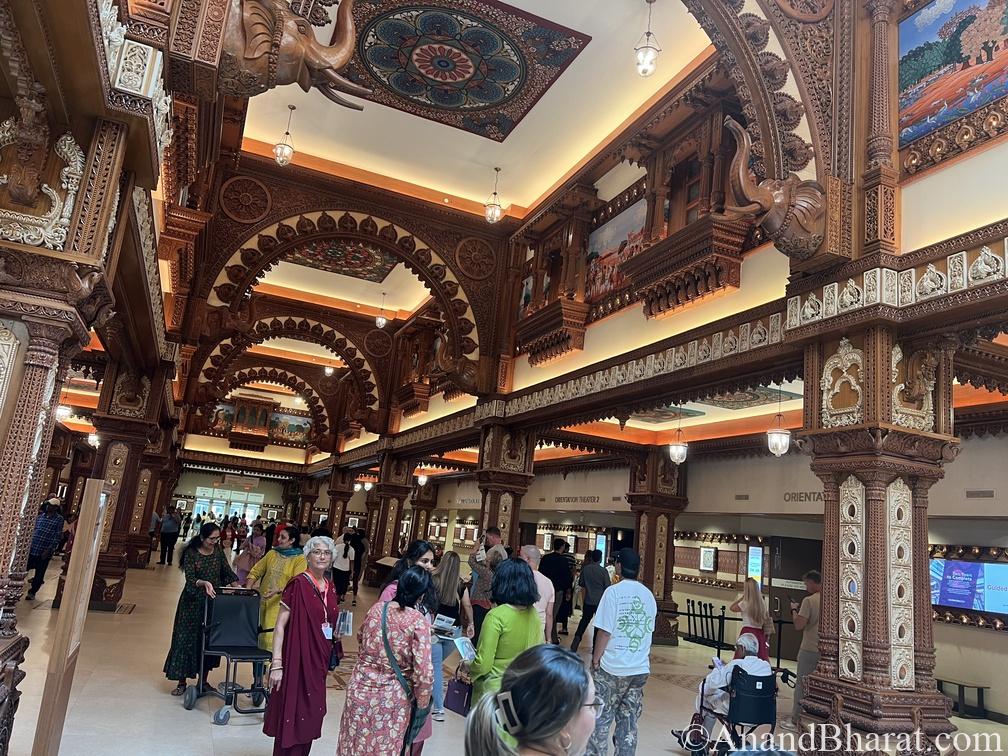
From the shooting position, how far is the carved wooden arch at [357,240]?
409 inches

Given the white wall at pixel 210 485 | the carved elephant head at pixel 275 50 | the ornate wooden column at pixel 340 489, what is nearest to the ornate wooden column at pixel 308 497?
the white wall at pixel 210 485

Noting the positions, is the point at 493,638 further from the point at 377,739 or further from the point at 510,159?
the point at 510,159

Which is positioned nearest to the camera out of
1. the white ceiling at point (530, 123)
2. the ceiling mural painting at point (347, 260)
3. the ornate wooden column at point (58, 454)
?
the white ceiling at point (530, 123)

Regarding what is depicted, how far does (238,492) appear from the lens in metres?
33.3

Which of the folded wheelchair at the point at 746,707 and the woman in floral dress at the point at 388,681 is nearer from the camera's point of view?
the woman in floral dress at the point at 388,681

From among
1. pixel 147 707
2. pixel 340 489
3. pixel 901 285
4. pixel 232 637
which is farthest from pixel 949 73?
pixel 340 489

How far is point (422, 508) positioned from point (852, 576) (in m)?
19.9

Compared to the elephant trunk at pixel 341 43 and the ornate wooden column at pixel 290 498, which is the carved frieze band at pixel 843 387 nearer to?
the elephant trunk at pixel 341 43

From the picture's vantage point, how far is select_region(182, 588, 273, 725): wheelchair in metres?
5.01

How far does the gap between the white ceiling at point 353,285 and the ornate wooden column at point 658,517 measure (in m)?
6.18

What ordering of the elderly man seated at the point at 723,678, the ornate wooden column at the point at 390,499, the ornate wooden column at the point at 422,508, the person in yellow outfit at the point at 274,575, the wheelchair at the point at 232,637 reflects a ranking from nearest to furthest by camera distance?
the elderly man seated at the point at 723,678
the wheelchair at the point at 232,637
the person in yellow outfit at the point at 274,575
the ornate wooden column at the point at 390,499
the ornate wooden column at the point at 422,508

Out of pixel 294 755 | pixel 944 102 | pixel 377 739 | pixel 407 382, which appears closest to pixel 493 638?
pixel 377 739

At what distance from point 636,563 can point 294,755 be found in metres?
2.16

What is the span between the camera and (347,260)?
14258mm
